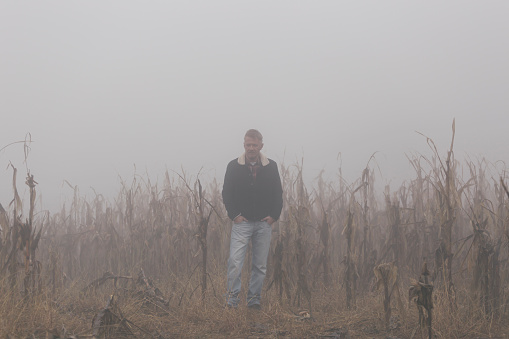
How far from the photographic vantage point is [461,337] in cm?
257

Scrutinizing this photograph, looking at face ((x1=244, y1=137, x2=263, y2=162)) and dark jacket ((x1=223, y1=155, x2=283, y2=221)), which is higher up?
face ((x1=244, y1=137, x2=263, y2=162))

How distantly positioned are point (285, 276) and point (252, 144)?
1247 mm

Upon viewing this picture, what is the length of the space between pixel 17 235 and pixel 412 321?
282 centimetres

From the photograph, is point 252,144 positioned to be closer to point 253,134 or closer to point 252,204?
point 253,134

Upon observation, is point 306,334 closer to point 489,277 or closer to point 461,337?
point 461,337

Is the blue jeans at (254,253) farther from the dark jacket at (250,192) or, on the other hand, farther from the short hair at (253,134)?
the short hair at (253,134)

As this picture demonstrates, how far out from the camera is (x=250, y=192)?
391 cm

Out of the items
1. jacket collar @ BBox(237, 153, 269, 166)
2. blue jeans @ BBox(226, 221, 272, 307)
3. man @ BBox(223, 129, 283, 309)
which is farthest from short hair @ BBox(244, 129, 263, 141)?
blue jeans @ BBox(226, 221, 272, 307)

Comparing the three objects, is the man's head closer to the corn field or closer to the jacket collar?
the jacket collar

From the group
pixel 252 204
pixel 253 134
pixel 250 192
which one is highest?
pixel 253 134

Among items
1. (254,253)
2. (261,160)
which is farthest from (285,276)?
(261,160)

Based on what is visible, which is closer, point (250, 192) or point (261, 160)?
point (250, 192)

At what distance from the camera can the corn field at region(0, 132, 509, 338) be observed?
8.63 ft

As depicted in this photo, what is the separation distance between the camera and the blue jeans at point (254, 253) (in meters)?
3.74
